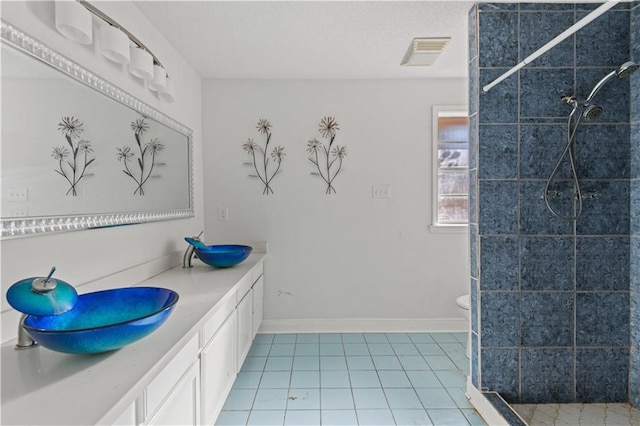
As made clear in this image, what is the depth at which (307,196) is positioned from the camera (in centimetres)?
309

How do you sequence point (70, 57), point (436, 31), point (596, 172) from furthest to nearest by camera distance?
point (436, 31)
point (596, 172)
point (70, 57)

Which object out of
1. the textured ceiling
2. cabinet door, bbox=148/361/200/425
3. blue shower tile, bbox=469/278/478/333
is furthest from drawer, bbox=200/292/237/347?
the textured ceiling

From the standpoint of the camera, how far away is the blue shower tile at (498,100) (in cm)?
192

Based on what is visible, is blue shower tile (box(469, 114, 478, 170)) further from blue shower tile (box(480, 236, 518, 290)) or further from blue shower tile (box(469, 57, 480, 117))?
blue shower tile (box(480, 236, 518, 290))

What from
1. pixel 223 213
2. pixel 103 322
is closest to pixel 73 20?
pixel 103 322

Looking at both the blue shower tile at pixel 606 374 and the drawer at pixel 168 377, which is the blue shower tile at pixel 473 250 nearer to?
the blue shower tile at pixel 606 374

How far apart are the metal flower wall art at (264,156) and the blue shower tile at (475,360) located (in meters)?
2.04

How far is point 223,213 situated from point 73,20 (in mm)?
1940

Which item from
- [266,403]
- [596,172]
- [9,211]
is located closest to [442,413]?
[266,403]

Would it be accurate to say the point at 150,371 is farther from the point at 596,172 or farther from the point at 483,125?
the point at 596,172

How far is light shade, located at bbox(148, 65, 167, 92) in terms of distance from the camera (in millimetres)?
1996

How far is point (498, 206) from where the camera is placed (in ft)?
6.32

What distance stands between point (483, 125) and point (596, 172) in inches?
26.7

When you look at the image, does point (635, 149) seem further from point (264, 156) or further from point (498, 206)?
point (264, 156)
